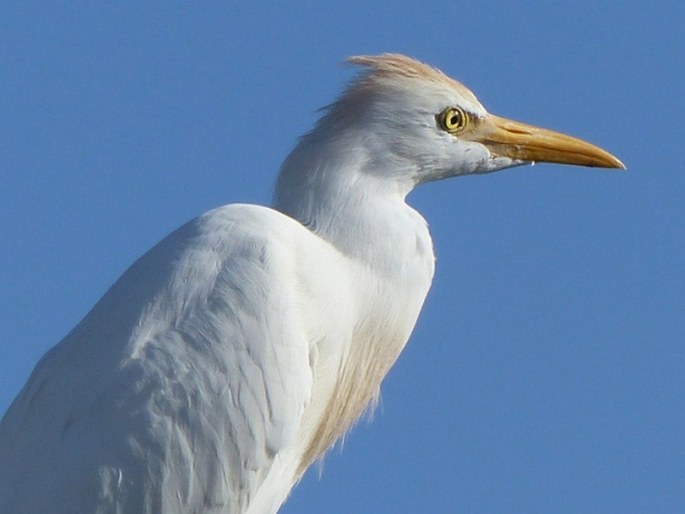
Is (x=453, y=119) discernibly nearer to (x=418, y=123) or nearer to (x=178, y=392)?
(x=418, y=123)

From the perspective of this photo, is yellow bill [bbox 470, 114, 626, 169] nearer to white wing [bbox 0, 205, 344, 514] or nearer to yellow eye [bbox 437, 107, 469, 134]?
yellow eye [bbox 437, 107, 469, 134]

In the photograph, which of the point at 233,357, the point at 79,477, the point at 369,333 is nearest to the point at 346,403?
the point at 369,333

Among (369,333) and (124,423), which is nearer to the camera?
(124,423)

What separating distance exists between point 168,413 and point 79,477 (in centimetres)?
45

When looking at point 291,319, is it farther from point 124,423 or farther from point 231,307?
point 124,423

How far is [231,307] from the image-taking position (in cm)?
834

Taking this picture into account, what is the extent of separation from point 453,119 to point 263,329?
4.66 feet

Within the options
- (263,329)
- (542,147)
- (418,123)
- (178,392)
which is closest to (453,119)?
(418,123)

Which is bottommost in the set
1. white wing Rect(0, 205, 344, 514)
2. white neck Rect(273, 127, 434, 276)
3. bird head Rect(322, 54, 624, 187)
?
white wing Rect(0, 205, 344, 514)

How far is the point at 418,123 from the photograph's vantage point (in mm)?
8875

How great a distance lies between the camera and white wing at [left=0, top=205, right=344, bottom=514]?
8070 mm

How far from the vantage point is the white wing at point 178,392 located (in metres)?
8.07

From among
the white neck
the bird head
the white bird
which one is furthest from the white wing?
the bird head

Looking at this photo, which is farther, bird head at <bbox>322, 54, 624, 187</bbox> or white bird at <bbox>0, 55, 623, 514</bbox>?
bird head at <bbox>322, 54, 624, 187</bbox>
